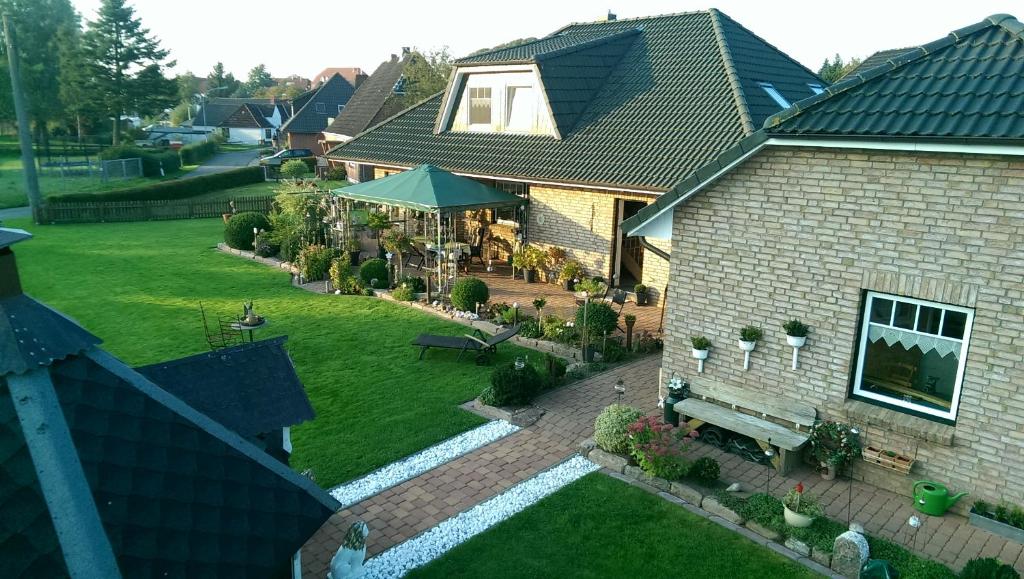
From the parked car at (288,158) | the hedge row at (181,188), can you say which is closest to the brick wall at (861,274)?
the hedge row at (181,188)

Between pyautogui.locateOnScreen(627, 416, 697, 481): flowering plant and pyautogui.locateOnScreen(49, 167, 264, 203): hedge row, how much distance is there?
35114 millimetres

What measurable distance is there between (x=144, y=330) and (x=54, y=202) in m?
23.3

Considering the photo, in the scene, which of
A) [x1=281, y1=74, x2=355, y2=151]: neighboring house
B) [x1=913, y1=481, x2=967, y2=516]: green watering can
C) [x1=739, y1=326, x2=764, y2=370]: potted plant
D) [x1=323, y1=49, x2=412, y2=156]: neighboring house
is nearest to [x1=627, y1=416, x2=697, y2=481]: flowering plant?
[x1=739, y1=326, x2=764, y2=370]: potted plant

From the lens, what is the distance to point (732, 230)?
10.1 meters

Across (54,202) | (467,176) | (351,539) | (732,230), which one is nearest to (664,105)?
(467,176)

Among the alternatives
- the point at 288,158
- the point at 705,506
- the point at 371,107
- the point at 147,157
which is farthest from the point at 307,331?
the point at 288,158

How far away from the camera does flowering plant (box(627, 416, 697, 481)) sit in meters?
9.16

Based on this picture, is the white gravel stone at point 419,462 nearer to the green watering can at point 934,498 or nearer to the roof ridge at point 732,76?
the green watering can at point 934,498

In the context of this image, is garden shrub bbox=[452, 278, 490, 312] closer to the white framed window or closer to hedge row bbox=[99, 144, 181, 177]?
the white framed window

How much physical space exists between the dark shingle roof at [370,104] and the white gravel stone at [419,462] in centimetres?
3932

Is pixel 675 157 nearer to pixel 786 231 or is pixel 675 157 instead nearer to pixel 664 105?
pixel 664 105

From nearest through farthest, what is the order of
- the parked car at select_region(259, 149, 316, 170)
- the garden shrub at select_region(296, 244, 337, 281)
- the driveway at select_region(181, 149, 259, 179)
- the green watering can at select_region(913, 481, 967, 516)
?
the green watering can at select_region(913, 481, 967, 516), the garden shrub at select_region(296, 244, 337, 281), the parked car at select_region(259, 149, 316, 170), the driveway at select_region(181, 149, 259, 179)

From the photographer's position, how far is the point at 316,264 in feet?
68.8

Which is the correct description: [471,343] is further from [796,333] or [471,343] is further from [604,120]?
[604,120]
